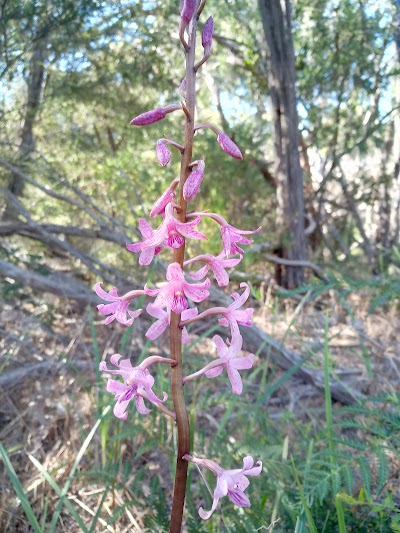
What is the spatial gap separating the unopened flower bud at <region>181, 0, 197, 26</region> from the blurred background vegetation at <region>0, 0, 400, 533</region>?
1.11 feet

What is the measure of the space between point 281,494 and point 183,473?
2.24 ft

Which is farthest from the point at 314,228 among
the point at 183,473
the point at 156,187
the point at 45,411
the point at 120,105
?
the point at 183,473

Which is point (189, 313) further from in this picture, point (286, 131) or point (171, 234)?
point (286, 131)

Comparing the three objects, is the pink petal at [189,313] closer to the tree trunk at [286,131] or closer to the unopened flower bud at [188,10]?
the unopened flower bud at [188,10]

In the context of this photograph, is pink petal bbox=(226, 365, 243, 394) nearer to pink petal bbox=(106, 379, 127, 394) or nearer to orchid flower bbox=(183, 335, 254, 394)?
orchid flower bbox=(183, 335, 254, 394)

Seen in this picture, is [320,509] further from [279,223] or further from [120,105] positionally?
[120,105]

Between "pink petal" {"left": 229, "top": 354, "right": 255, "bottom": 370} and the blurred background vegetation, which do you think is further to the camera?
the blurred background vegetation

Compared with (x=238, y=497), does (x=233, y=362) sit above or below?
above

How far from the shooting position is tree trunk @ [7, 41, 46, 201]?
5.68 m

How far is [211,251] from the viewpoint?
6047 millimetres

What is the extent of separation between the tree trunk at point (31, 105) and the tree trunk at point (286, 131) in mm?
3068

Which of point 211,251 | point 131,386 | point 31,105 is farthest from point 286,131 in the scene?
point 131,386

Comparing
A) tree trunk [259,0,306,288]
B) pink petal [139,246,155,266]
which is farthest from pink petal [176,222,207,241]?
tree trunk [259,0,306,288]

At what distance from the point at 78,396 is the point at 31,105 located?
4.18 m
